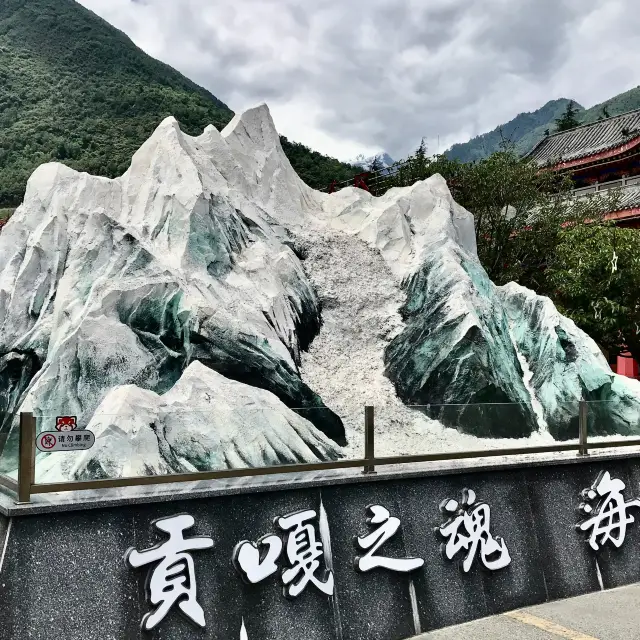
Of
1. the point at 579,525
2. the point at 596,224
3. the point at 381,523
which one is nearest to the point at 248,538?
the point at 381,523

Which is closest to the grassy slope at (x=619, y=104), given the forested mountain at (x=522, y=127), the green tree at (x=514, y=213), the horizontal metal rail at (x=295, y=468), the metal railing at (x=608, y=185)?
the forested mountain at (x=522, y=127)

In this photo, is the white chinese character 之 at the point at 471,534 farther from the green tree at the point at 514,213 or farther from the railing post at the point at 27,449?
the green tree at the point at 514,213

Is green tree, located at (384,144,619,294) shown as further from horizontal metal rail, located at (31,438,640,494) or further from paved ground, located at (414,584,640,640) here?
paved ground, located at (414,584,640,640)

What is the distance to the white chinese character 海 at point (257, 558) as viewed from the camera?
119 inches

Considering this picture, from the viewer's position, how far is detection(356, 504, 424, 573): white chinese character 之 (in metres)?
3.37

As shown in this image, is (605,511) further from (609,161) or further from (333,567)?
(609,161)

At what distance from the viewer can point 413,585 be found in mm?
3508

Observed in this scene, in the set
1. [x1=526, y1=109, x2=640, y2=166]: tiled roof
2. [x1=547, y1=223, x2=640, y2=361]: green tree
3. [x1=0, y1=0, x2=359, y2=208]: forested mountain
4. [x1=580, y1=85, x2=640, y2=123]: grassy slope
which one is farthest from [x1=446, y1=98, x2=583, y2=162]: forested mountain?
[x1=547, y1=223, x2=640, y2=361]: green tree

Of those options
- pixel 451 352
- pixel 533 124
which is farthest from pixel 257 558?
pixel 533 124

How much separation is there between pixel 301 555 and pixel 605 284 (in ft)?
27.5

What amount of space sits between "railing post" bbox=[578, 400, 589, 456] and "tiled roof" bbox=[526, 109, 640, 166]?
1451 centimetres

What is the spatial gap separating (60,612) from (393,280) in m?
4.38

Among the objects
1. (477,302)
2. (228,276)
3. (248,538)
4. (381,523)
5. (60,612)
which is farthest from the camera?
(477,302)

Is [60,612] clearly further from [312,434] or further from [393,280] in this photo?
[393,280]
